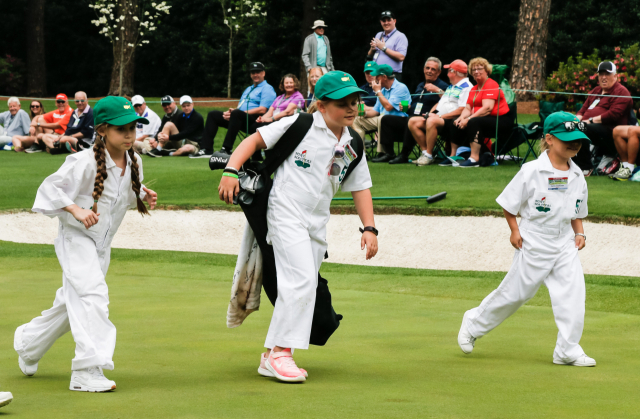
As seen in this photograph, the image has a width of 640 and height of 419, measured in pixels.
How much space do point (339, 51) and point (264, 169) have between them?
2832 centimetres

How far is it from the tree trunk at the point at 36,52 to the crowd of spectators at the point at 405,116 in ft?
55.7

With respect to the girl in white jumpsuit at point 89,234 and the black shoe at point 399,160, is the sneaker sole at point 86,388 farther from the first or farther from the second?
the black shoe at point 399,160

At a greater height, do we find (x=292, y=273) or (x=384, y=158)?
(x=292, y=273)

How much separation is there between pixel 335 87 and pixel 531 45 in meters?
16.4

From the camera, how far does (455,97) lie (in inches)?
510

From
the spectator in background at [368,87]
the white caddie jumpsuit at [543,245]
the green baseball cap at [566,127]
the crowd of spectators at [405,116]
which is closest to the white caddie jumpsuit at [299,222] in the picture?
the white caddie jumpsuit at [543,245]

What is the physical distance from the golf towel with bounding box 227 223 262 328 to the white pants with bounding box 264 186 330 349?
0.16 metres

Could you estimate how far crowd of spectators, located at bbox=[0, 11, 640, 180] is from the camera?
1164 centimetres

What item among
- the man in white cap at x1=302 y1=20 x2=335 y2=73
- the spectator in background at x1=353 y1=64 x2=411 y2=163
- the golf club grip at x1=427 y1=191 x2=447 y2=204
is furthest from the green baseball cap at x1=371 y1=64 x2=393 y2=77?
the golf club grip at x1=427 y1=191 x2=447 y2=204

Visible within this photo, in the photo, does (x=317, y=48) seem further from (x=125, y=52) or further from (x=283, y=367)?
(x=125, y=52)

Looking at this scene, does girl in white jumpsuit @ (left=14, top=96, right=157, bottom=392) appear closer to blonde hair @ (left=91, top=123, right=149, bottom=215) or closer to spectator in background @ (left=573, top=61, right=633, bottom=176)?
blonde hair @ (left=91, top=123, right=149, bottom=215)

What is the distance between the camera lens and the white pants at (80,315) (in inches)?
150

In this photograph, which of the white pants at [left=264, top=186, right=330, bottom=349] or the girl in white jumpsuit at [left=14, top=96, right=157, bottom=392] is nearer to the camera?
the girl in white jumpsuit at [left=14, top=96, right=157, bottom=392]

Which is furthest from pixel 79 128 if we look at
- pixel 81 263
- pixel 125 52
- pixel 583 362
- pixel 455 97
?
pixel 583 362
